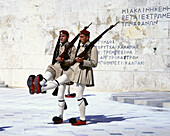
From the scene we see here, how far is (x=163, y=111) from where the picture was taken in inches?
334

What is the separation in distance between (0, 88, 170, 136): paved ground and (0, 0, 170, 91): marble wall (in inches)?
154

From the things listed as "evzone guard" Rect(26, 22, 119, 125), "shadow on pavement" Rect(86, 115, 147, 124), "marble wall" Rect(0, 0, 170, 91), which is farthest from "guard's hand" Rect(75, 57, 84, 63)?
"marble wall" Rect(0, 0, 170, 91)

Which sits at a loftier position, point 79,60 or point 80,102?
point 79,60

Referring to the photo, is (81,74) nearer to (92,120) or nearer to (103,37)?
(92,120)

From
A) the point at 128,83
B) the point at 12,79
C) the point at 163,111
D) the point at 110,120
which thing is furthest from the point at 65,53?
the point at 12,79

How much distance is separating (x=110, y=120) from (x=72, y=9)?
27.3 feet

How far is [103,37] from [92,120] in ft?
24.3

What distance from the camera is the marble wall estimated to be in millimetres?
13383

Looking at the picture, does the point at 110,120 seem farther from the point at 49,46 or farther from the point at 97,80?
the point at 49,46

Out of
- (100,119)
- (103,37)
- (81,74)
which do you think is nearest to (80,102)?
(81,74)

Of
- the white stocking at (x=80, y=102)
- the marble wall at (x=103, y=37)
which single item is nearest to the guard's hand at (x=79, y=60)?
the white stocking at (x=80, y=102)

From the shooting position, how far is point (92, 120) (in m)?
6.92

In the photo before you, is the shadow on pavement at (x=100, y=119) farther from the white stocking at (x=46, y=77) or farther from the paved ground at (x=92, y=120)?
the white stocking at (x=46, y=77)

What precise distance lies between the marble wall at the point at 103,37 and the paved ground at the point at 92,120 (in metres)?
3.92
